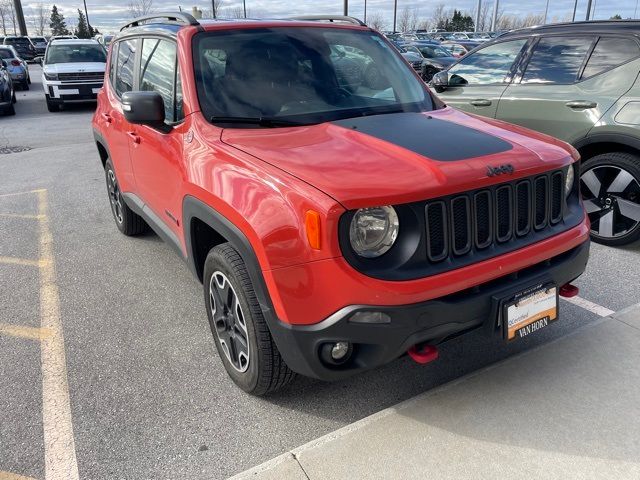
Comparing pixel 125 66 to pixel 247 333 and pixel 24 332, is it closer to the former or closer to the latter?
pixel 24 332

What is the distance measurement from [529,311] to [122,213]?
3.95 meters

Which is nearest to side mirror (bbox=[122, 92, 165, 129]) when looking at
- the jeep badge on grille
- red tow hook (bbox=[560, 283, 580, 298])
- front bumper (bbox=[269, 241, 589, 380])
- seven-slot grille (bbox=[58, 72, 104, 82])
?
front bumper (bbox=[269, 241, 589, 380])

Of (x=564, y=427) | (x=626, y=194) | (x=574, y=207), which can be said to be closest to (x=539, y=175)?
(x=574, y=207)

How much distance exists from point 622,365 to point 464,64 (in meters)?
4.00

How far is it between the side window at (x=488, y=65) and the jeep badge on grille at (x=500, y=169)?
3.39m

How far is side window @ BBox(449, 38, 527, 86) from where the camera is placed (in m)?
5.38

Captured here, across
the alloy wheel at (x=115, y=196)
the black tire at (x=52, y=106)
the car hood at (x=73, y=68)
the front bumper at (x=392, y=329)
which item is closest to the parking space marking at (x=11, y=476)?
the front bumper at (x=392, y=329)

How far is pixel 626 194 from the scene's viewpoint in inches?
173

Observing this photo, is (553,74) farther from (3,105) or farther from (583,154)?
(3,105)

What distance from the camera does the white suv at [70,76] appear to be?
45.3ft

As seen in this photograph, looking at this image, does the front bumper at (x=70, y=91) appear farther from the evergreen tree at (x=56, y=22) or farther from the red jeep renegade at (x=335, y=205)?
the evergreen tree at (x=56, y=22)

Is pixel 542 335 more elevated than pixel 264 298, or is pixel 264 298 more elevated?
pixel 264 298

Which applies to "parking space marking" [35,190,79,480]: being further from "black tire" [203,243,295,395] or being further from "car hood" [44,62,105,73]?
"car hood" [44,62,105,73]

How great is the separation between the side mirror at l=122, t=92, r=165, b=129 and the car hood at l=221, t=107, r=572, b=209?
0.49 metres
